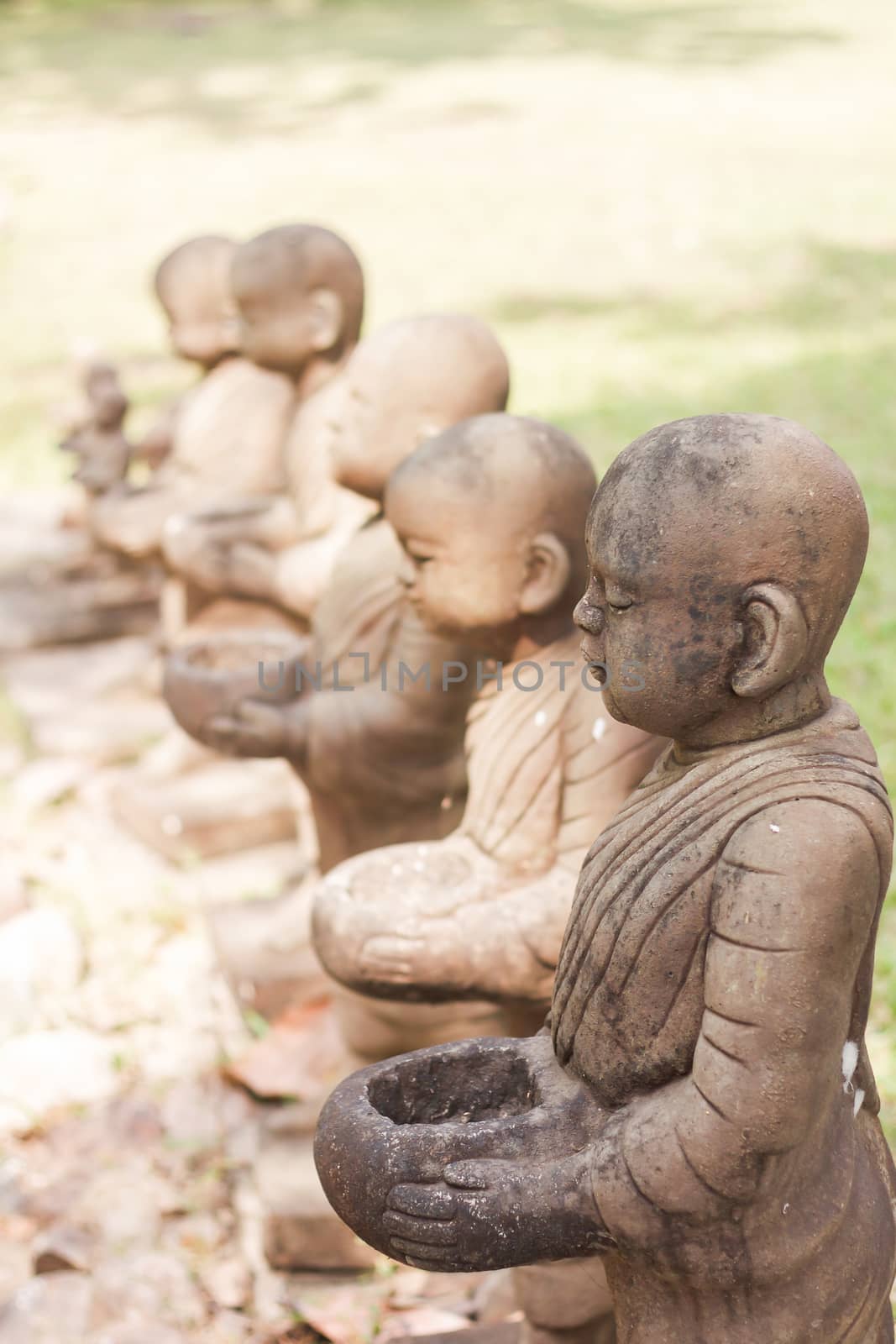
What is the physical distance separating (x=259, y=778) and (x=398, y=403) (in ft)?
5.95

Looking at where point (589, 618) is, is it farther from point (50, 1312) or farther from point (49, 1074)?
point (49, 1074)

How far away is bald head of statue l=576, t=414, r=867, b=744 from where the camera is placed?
156cm

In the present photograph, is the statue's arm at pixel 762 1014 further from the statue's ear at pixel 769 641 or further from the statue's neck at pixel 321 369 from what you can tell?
the statue's neck at pixel 321 369

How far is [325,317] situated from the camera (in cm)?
373

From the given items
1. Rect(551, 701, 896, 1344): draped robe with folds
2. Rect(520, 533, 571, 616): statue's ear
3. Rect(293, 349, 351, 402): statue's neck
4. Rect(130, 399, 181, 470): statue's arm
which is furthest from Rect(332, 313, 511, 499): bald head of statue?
Rect(130, 399, 181, 470): statue's arm

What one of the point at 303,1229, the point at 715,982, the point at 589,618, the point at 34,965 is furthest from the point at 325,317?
the point at 715,982

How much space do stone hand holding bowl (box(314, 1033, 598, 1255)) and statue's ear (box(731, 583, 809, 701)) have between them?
517 mm

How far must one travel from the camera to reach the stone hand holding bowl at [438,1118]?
1654 millimetres

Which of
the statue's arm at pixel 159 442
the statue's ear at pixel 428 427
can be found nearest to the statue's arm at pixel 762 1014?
the statue's ear at pixel 428 427

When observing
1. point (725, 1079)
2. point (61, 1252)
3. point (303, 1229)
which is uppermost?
point (725, 1079)

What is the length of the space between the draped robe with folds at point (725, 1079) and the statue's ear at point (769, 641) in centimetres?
8

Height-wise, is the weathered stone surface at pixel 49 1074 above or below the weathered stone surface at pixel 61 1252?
below

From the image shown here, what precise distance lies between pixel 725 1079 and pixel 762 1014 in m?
0.08

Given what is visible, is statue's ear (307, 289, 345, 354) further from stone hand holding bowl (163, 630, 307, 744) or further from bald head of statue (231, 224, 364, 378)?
stone hand holding bowl (163, 630, 307, 744)
